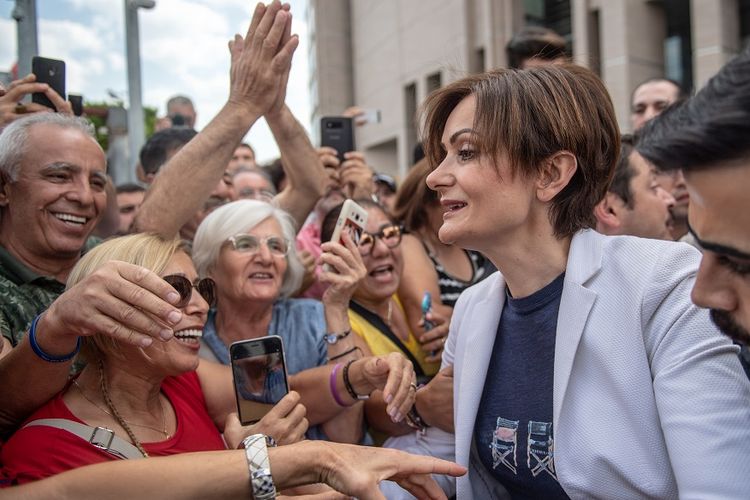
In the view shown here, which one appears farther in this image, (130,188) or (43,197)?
(130,188)

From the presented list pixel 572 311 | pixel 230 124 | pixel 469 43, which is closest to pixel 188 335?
pixel 230 124

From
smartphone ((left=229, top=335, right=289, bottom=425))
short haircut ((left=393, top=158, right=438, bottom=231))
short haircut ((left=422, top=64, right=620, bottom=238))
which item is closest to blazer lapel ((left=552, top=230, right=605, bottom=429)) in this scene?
short haircut ((left=422, top=64, right=620, bottom=238))

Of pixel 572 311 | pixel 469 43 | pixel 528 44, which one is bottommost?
pixel 572 311

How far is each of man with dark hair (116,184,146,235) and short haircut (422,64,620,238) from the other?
354 cm

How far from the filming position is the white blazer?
154 centimetres

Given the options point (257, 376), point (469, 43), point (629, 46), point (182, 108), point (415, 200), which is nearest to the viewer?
point (257, 376)

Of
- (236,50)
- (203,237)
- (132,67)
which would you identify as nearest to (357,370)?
(203,237)

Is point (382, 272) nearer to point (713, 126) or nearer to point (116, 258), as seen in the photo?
point (116, 258)

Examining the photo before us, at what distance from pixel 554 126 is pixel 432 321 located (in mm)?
1489

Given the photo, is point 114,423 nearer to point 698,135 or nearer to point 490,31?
point 698,135

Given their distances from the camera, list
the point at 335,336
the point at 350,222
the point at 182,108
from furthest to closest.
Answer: the point at 182,108, the point at 350,222, the point at 335,336

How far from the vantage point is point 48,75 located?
10.2ft

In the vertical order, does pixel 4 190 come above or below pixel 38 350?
above

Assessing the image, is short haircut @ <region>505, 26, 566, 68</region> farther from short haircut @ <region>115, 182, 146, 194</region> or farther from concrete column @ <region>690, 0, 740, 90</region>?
concrete column @ <region>690, 0, 740, 90</region>
